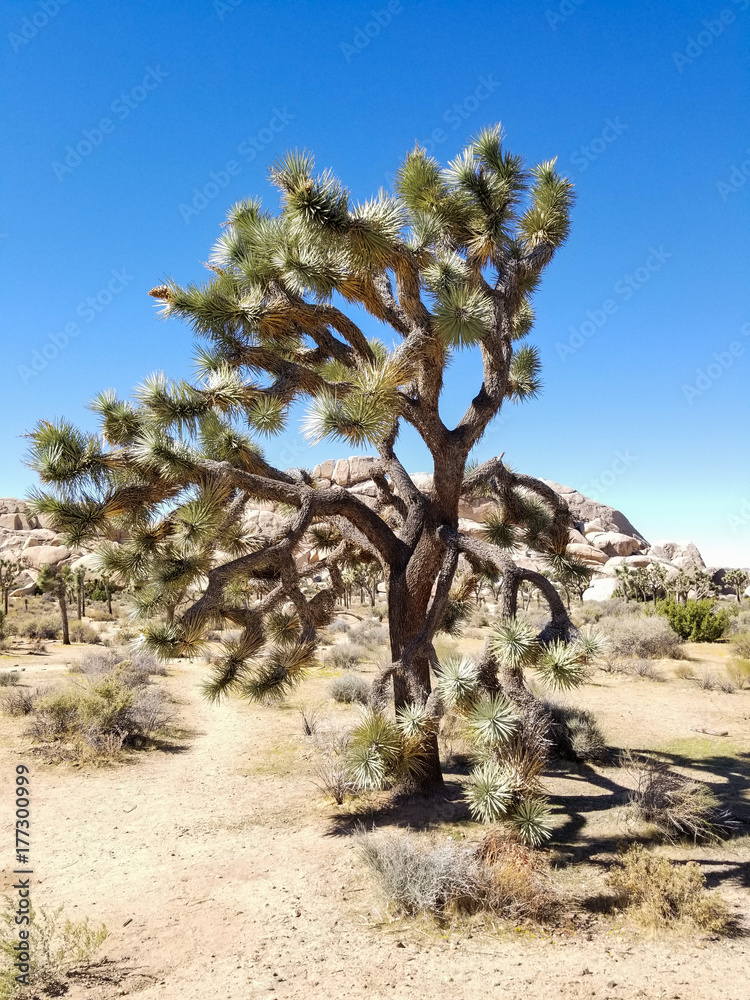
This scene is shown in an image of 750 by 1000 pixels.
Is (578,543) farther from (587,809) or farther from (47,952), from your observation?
(47,952)

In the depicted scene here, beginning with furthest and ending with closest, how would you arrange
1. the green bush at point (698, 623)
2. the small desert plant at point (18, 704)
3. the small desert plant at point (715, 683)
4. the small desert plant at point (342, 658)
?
the green bush at point (698, 623)
the small desert plant at point (342, 658)
the small desert plant at point (715, 683)
the small desert plant at point (18, 704)

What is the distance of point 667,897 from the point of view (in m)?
4.27

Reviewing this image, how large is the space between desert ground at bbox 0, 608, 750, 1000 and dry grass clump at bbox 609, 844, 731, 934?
0.10 m

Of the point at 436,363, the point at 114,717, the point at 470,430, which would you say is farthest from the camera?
the point at 114,717

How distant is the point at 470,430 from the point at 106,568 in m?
3.88

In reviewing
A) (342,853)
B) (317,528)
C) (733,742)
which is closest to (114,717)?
(317,528)

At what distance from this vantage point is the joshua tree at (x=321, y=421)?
5.20m

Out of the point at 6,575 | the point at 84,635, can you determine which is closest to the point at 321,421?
the point at 84,635

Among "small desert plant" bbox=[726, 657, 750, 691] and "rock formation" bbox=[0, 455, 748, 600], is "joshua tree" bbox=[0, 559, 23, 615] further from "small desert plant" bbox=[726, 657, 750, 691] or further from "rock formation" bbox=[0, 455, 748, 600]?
"small desert plant" bbox=[726, 657, 750, 691]

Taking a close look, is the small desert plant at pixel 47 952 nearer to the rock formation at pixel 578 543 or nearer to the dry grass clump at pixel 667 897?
the dry grass clump at pixel 667 897

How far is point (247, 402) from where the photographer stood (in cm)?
566

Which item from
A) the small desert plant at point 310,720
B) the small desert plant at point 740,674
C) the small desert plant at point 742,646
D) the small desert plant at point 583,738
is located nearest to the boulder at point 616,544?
the small desert plant at point 742,646

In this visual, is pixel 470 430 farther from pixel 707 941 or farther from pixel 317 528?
pixel 707 941

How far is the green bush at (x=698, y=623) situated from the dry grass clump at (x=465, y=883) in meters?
16.2
